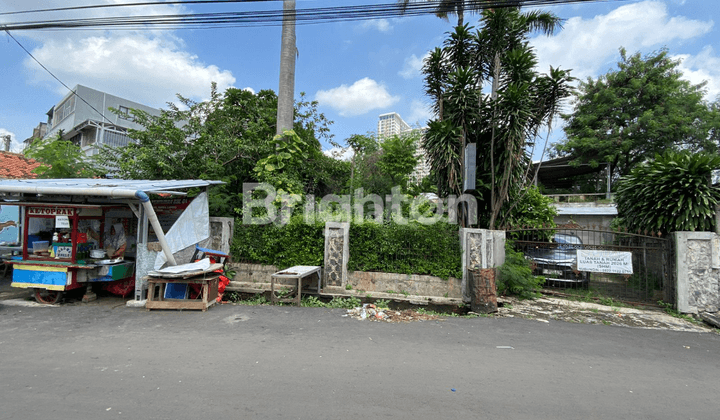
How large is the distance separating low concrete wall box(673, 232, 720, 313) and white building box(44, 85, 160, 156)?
21754 mm

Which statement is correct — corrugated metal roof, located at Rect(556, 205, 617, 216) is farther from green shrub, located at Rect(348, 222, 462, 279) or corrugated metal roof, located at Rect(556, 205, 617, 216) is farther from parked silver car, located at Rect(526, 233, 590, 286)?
green shrub, located at Rect(348, 222, 462, 279)

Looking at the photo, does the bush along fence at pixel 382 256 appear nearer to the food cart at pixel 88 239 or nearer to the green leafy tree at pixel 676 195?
the food cart at pixel 88 239

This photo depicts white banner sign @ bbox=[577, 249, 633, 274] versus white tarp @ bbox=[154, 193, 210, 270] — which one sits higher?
white tarp @ bbox=[154, 193, 210, 270]

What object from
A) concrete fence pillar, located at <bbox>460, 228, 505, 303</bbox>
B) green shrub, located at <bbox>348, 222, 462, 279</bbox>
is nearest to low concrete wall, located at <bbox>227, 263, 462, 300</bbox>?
green shrub, located at <bbox>348, 222, 462, 279</bbox>

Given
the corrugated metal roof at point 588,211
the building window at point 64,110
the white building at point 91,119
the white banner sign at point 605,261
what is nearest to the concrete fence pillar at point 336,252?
the white banner sign at point 605,261

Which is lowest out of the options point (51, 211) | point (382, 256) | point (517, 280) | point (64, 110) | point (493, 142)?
point (517, 280)

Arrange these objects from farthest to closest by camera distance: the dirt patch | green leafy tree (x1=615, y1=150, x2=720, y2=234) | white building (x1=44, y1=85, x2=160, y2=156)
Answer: white building (x1=44, y1=85, x2=160, y2=156), green leafy tree (x1=615, y1=150, x2=720, y2=234), the dirt patch

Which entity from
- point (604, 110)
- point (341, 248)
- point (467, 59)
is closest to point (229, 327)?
point (341, 248)

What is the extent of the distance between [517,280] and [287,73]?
8.58 meters

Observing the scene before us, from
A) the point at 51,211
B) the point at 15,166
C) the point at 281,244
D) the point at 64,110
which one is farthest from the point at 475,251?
the point at 64,110

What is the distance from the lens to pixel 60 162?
1102 cm

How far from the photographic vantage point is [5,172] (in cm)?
1253

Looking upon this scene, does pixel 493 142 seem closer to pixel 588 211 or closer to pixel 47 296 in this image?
pixel 47 296

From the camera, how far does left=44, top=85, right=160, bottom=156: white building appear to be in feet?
59.8
